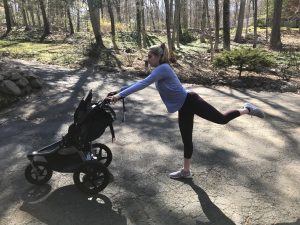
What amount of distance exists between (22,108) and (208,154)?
5452mm

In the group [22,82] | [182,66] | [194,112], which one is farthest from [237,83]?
[194,112]

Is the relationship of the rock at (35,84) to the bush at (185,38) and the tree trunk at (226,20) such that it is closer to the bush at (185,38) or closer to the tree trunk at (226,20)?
the tree trunk at (226,20)

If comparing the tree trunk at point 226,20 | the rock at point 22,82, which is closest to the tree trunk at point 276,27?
the tree trunk at point 226,20

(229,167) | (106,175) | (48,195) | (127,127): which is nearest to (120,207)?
(106,175)

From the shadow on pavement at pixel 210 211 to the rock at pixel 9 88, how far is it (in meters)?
6.95

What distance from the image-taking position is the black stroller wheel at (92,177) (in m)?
4.75

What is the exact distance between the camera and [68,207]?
4.61 meters

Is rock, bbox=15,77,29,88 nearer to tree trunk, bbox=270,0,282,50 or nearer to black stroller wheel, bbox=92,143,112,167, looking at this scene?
black stroller wheel, bbox=92,143,112,167

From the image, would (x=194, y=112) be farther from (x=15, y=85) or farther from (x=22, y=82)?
(x=22, y=82)

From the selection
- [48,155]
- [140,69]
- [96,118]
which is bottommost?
[140,69]

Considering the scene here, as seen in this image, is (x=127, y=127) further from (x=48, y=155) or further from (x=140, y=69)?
(x=140, y=69)

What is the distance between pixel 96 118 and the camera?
4727mm

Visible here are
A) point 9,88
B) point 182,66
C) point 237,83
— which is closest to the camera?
point 9,88

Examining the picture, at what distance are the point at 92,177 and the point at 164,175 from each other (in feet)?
3.62
